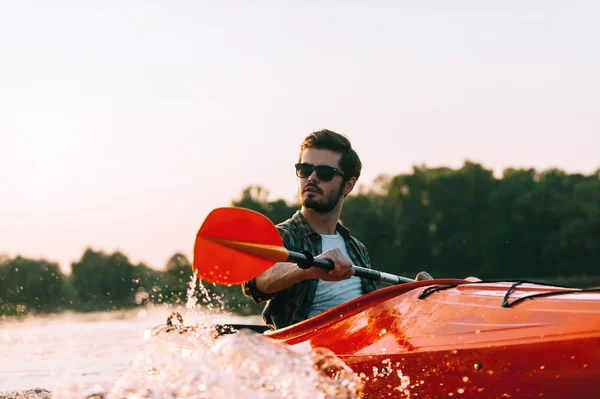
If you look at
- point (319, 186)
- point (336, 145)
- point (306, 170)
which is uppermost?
point (336, 145)

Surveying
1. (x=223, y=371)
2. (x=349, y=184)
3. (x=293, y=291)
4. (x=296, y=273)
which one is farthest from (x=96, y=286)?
(x=223, y=371)

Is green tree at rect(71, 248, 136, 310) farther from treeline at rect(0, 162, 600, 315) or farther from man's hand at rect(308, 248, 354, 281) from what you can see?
man's hand at rect(308, 248, 354, 281)

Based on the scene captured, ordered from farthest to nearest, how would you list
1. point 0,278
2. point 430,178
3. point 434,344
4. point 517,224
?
point 430,178 → point 517,224 → point 0,278 → point 434,344

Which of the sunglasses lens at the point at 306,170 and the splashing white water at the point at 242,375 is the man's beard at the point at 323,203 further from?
the splashing white water at the point at 242,375

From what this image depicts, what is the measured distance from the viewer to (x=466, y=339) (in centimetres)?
319

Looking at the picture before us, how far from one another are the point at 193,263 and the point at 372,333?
41.0 inches

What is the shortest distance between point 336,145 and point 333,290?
36.1 inches

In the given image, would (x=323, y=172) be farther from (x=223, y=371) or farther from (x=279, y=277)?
(x=223, y=371)

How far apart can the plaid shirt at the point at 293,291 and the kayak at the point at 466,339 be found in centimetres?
44

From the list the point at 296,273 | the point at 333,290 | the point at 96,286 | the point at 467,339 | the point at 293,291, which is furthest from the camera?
the point at 96,286

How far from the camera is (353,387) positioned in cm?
353

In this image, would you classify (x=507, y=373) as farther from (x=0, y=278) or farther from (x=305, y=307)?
(x=0, y=278)

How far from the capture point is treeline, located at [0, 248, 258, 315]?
21656 millimetres

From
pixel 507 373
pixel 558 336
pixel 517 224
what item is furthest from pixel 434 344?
pixel 517 224
